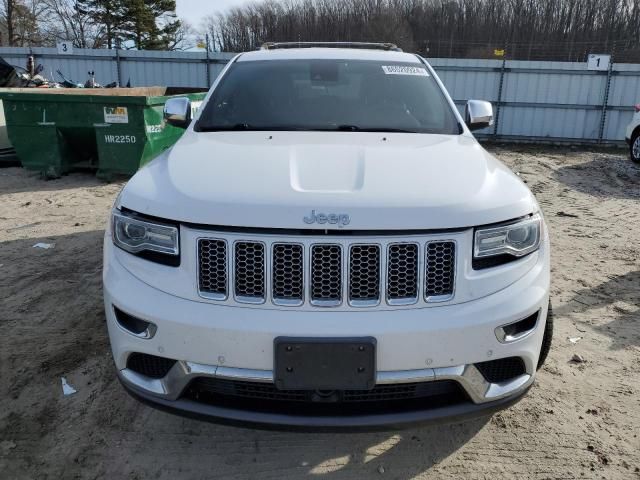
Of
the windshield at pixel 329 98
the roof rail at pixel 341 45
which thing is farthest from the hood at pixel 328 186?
the roof rail at pixel 341 45

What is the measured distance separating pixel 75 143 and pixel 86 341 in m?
6.14

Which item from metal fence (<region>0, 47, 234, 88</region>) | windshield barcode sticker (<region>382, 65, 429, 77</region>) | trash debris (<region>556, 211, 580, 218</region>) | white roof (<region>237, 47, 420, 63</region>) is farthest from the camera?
metal fence (<region>0, 47, 234, 88</region>)

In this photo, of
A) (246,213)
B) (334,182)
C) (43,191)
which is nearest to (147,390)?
(246,213)

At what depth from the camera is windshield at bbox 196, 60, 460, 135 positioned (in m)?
3.24

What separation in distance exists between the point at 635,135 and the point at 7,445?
1173 cm

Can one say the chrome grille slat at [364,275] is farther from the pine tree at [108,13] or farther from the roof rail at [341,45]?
the pine tree at [108,13]

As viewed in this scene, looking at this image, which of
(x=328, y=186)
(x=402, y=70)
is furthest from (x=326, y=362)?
(x=402, y=70)

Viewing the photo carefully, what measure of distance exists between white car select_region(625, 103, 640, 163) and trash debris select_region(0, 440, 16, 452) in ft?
37.9

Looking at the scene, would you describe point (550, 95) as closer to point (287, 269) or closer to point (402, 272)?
point (402, 272)

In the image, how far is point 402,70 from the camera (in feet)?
12.2

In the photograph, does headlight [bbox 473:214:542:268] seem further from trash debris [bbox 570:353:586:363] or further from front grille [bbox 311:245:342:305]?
trash debris [bbox 570:353:586:363]

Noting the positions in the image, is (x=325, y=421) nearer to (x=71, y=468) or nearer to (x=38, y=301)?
(x=71, y=468)

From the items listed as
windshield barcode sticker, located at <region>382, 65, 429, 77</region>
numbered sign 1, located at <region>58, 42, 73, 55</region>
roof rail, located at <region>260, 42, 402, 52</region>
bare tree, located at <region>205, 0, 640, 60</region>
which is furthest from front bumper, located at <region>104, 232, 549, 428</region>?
bare tree, located at <region>205, 0, 640, 60</region>

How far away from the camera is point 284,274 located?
2.00 m
